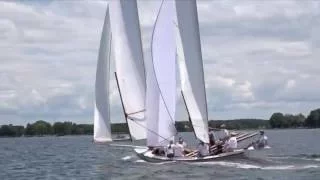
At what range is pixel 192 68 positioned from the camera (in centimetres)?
5444

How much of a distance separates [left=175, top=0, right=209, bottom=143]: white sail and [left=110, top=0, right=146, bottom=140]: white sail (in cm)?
725

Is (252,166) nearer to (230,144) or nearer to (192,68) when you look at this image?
(230,144)

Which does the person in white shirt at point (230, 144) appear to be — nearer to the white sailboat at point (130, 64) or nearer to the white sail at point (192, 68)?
the white sail at point (192, 68)

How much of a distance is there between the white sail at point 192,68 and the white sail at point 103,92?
11914 millimetres

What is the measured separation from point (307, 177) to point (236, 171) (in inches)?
211

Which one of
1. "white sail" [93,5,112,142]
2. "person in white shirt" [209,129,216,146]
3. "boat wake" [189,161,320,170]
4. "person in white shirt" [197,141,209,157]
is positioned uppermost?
"white sail" [93,5,112,142]

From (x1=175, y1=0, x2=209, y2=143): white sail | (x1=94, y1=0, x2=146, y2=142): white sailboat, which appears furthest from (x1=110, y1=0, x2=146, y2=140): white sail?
(x1=175, y1=0, x2=209, y2=143): white sail

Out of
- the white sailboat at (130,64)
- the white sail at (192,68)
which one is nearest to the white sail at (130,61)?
the white sailboat at (130,64)

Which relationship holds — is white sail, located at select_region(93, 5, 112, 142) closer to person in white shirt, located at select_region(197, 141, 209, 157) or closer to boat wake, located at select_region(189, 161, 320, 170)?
person in white shirt, located at select_region(197, 141, 209, 157)

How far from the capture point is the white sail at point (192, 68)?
54.3 metres

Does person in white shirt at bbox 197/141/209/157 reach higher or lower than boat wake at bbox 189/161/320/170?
higher

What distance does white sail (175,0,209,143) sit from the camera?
54.3 m

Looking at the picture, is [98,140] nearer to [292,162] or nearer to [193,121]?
[193,121]

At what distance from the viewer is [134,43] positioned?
61531 millimetres
